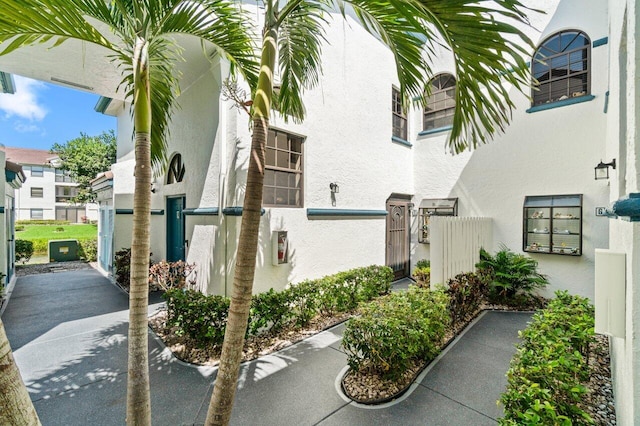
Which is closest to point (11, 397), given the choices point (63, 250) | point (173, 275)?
point (173, 275)

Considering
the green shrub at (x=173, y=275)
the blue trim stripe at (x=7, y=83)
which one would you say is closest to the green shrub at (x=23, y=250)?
the blue trim stripe at (x=7, y=83)

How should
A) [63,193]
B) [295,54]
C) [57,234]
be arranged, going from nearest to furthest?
[295,54]
[57,234]
[63,193]

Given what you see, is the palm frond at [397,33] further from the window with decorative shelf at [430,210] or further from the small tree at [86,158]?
the small tree at [86,158]

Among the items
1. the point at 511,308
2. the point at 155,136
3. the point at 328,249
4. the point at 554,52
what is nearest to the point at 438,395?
the point at 328,249

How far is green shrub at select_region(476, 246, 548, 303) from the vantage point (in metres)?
6.87

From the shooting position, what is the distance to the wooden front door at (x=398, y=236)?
8.81m

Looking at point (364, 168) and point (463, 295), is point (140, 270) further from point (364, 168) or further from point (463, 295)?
point (364, 168)

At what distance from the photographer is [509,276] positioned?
6754mm

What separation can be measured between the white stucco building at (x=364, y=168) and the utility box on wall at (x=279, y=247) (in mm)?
23

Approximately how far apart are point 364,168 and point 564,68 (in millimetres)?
5398

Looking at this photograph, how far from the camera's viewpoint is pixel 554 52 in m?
7.27

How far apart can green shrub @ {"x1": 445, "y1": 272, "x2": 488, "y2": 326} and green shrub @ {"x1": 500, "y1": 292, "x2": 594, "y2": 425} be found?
1.89 meters

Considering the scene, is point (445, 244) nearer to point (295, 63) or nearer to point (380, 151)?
point (380, 151)

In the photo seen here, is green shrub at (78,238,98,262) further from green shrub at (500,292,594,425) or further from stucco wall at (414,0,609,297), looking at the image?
green shrub at (500,292,594,425)
